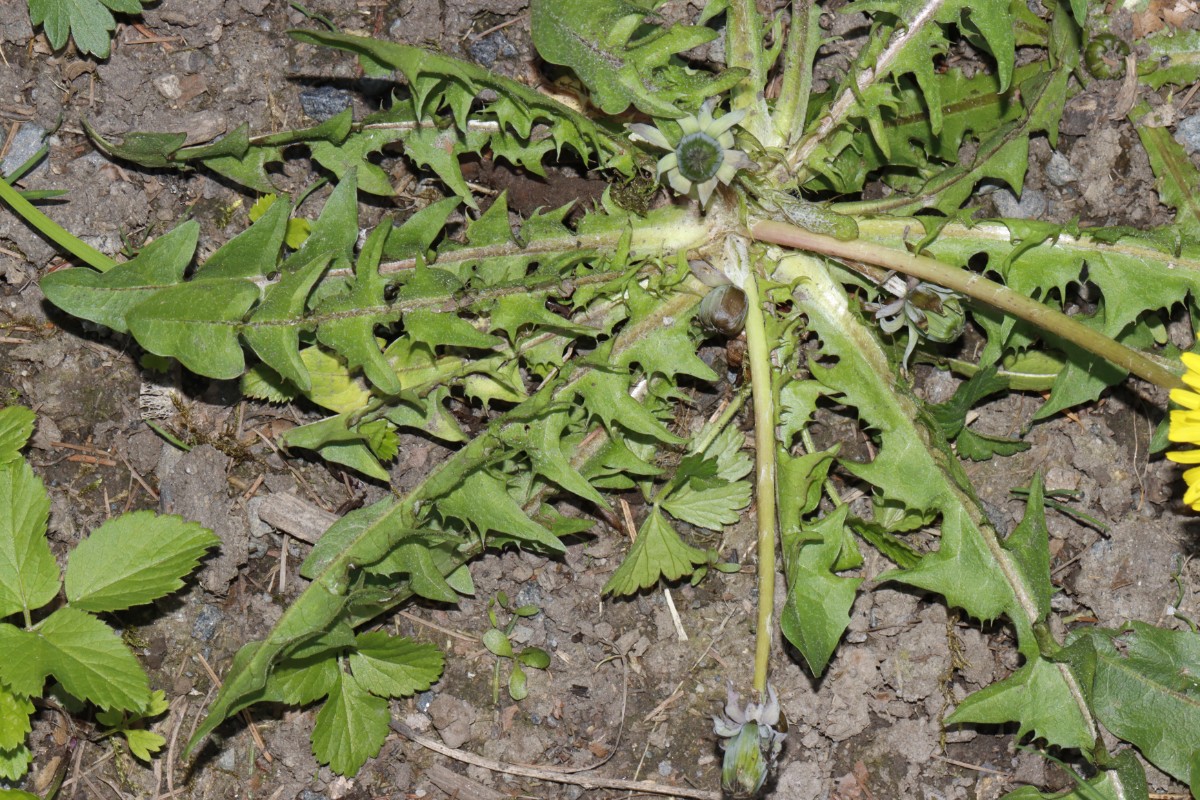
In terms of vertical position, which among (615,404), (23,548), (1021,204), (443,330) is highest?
(1021,204)

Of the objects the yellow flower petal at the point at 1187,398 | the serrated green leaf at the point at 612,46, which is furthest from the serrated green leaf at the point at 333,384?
the yellow flower petal at the point at 1187,398

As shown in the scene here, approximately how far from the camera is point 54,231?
133 inches

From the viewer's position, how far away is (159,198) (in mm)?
3592

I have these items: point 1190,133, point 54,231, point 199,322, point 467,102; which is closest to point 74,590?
point 199,322

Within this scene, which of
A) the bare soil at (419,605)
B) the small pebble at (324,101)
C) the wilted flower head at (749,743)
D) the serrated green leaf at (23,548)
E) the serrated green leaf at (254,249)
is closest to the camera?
the wilted flower head at (749,743)

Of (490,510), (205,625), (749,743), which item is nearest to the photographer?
(749,743)

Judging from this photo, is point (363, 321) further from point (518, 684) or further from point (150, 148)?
point (518, 684)

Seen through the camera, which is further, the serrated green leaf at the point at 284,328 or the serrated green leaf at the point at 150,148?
the serrated green leaf at the point at 150,148

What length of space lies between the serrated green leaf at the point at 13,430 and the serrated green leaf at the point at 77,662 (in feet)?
1.75

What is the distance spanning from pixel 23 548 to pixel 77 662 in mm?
392

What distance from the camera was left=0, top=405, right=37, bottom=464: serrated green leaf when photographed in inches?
131

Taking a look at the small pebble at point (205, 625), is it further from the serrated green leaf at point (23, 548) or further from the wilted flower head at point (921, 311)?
the wilted flower head at point (921, 311)

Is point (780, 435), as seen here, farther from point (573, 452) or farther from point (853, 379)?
point (573, 452)

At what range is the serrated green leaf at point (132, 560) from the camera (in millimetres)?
3238
